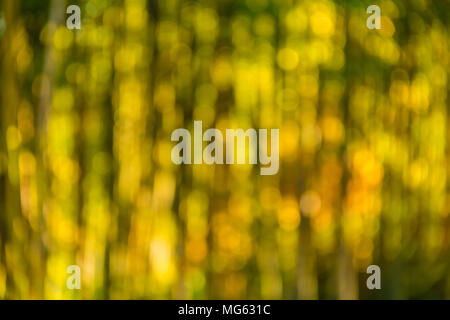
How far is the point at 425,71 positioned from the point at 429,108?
0.18 feet

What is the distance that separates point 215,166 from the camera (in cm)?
100

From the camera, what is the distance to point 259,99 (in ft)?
3.33

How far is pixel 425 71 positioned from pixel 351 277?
32cm

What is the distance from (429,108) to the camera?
1.03 meters

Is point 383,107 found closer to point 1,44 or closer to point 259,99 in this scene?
point 259,99

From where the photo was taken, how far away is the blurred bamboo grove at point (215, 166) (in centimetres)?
99

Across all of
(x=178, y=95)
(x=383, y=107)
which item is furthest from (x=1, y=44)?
(x=383, y=107)

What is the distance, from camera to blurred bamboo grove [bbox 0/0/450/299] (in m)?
0.99

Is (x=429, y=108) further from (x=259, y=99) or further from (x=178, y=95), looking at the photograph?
(x=178, y=95)

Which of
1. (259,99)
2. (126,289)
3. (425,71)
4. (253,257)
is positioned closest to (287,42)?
(259,99)

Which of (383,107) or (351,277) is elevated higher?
(383,107)
